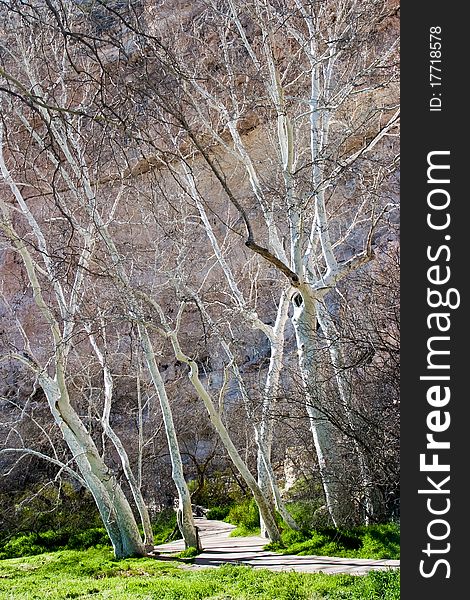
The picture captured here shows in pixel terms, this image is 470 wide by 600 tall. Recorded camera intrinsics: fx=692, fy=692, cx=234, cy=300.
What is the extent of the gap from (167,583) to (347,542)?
7.63 ft

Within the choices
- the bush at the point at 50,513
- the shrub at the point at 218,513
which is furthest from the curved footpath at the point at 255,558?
the bush at the point at 50,513

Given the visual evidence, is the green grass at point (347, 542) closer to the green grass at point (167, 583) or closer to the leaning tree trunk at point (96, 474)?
the green grass at point (167, 583)

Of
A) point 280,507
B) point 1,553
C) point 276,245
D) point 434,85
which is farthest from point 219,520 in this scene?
point 434,85

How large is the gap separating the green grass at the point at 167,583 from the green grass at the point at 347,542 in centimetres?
118

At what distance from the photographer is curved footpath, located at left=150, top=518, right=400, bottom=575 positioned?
691 cm

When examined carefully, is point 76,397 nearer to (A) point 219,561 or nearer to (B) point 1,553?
(B) point 1,553

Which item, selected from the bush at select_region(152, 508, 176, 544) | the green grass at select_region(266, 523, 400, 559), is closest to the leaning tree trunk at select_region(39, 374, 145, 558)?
the green grass at select_region(266, 523, 400, 559)

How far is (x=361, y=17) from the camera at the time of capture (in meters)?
9.11

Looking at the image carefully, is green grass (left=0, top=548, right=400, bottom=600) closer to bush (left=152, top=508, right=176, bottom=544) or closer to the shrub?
bush (left=152, top=508, right=176, bottom=544)

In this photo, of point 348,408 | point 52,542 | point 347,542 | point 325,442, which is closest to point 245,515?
point 52,542

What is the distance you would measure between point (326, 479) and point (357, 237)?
9.37 metres

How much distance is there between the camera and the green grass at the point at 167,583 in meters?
5.38

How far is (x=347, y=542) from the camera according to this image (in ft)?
26.9

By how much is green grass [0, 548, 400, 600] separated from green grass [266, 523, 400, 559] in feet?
3.88
